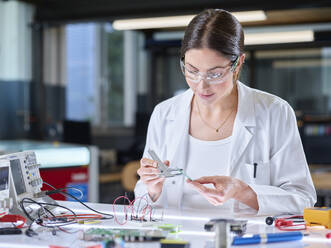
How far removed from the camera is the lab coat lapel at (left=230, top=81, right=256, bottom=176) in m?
2.08

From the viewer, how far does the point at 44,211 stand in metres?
1.83

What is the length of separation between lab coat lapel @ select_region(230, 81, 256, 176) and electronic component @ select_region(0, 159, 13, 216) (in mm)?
959

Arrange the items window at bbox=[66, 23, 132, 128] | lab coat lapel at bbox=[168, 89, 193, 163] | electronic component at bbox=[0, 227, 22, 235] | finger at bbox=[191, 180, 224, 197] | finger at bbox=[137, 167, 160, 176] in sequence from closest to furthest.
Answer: electronic component at bbox=[0, 227, 22, 235] < finger at bbox=[191, 180, 224, 197] < finger at bbox=[137, 167, 160, 176] < lab coat lapel at bbox=[168, 89, 193, 163] < window at bbox=[66, 23, 132, 128]

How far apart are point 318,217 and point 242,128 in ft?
1.91

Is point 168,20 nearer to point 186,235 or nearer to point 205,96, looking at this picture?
point 205,96

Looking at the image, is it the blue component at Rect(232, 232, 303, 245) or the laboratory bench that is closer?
the blue component at Rect(232, 232, 303, 245)

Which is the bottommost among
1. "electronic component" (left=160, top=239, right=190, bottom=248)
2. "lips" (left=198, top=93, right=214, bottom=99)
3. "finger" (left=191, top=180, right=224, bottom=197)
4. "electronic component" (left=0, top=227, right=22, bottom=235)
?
"electronic component" (left=0, top=227, right=22, bottom=235)

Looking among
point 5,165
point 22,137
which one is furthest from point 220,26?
point 22,137

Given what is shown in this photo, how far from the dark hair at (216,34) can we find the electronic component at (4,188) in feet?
2.92

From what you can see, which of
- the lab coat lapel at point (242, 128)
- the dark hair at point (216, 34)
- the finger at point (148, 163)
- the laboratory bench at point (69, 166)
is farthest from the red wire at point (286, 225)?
the laboratory bench at point (69, 166)

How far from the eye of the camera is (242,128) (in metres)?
2.12

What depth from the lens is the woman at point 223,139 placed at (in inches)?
74.8

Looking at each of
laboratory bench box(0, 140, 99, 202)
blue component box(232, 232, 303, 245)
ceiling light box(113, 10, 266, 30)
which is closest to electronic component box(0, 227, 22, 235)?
blue component box(232, 232, 303, 245)

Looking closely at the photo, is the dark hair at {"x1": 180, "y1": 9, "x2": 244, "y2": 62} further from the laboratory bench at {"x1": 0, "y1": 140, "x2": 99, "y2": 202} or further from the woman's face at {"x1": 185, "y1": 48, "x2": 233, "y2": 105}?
the laboratory bench at {"x1": 0, "y1": 140, "x2": 99, "y2": 202}
